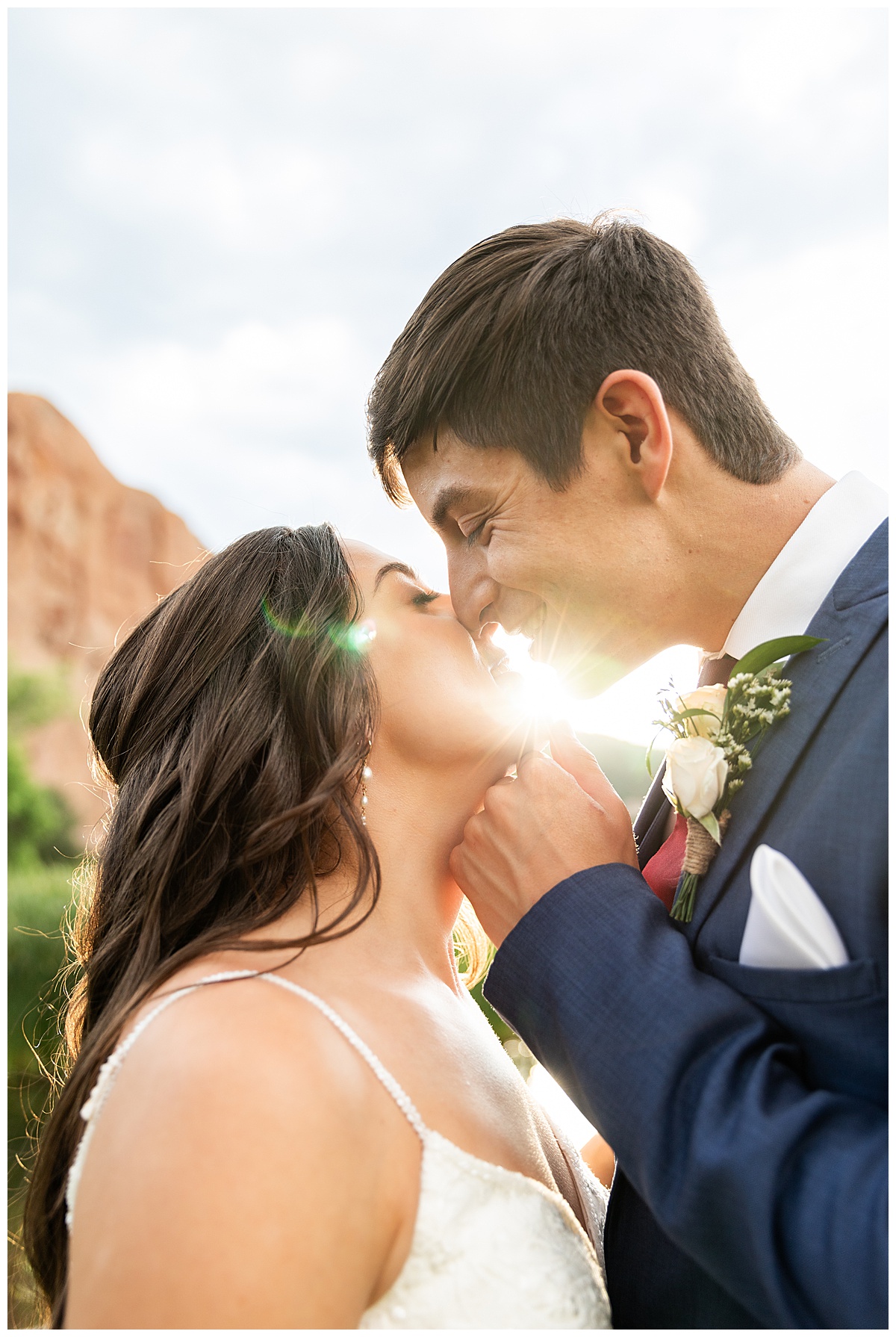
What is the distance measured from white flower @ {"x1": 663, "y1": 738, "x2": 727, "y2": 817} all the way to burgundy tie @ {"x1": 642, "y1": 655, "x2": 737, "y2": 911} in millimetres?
262

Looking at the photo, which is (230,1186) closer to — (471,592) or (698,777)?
A: (698,777)

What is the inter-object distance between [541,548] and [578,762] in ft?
2.19

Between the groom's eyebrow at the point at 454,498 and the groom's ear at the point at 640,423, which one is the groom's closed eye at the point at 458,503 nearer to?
the groom's eyebrow at the point at 454,498

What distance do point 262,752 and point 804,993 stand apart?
1610 millimetres

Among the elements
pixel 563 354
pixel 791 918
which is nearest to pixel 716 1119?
pixel 791 918

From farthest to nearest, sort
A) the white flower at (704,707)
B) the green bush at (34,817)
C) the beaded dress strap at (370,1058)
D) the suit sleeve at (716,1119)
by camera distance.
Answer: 1. the green bush at (34,817)
2. the white flower at (704,707)
3. the beaded dress strap at (370,1058)
4. the suit sleeve at (716,1119)

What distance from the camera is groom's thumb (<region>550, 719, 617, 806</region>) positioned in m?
2.56

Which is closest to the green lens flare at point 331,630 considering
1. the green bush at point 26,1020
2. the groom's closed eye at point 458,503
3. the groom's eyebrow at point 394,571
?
the groom's eyebrow at point 394,571

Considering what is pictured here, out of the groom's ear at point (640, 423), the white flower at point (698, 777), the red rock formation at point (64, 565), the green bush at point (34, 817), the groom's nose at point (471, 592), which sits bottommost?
the green bush at point (34, 817)

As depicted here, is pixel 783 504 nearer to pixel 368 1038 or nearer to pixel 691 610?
pixel 691 610

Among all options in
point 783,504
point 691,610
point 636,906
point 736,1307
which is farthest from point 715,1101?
point 783,504

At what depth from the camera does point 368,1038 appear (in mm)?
2021

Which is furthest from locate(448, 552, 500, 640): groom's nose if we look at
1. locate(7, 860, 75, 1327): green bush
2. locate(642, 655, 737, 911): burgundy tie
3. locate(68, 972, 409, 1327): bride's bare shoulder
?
locate(7, 860, 75, 1327): green bush

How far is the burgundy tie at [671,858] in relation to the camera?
2389 mm
